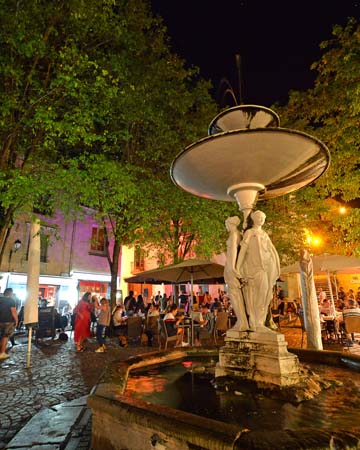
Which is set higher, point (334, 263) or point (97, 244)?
point (97, 244)

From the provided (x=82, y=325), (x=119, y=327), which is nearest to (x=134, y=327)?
(x=119, y=327)

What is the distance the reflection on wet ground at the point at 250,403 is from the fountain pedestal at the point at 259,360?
Result: 365 mm

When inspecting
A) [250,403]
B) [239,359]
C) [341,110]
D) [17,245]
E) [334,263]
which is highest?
[341,110]

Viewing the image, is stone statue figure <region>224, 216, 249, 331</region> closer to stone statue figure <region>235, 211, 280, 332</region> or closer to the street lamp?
stone statue figure <region>235, 211, 280, 332</region>

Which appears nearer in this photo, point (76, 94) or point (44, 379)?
point (44, 379)

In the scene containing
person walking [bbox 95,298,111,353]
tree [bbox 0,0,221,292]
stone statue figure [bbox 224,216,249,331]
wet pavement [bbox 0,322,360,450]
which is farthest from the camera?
person walking [bbox 95,298,111,353]

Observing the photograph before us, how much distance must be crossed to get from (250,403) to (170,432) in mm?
1828

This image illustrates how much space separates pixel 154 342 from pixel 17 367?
5338 mm

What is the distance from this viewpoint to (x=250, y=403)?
3684 millimetres

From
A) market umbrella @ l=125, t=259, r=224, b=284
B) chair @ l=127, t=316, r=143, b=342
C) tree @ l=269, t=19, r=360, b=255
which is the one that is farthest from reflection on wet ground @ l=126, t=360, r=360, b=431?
tree @ l=269, t=19, r=360, b=255

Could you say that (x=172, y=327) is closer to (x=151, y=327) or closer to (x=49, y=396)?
(x=151, y=327)

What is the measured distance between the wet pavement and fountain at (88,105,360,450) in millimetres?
775

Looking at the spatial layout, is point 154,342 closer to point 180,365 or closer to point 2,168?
point 180,365

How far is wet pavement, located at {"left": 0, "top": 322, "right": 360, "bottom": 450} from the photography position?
349 cm
